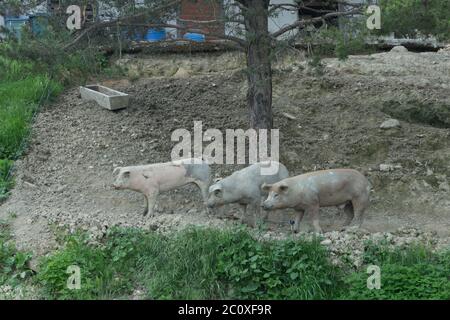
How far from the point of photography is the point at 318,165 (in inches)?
401

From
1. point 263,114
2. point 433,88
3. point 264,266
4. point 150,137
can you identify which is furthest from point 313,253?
point 433,88

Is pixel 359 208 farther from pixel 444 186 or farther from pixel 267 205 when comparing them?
pixel 444 186

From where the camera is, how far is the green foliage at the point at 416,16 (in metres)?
8.43

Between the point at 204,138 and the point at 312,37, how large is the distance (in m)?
2.52

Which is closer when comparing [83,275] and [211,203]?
[83,275]

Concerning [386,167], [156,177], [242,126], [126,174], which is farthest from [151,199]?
[386,167]

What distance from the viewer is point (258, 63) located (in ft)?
32.1

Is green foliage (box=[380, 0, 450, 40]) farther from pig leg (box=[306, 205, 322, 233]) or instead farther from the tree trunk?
pig leg (box=[306, 205, 322, 233])

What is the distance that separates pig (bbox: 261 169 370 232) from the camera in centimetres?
820

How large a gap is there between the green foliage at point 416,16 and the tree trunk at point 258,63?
144cm

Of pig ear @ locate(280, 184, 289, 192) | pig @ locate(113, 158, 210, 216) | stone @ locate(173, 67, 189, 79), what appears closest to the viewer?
pig ear @ locate(280, 184, 289, 192)

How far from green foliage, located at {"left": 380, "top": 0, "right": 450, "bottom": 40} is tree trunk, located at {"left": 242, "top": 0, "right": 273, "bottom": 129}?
4.73 feet

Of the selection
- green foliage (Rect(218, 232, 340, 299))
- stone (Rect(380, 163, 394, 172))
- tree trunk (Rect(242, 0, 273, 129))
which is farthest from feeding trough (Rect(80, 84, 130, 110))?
green foliage (Rect(218, 232, 340, 299))

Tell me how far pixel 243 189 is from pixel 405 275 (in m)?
2.22
